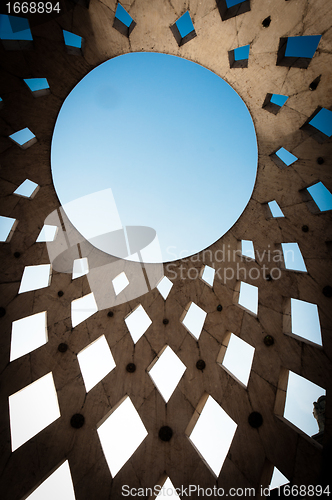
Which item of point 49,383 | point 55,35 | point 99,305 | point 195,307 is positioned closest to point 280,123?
point 55,35

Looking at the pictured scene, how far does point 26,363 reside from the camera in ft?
38.9

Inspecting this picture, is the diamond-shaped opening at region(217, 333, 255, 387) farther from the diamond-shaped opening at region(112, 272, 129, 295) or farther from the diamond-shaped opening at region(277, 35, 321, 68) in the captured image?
the diamond-shaped opening at region(277, 35, 321, 68)

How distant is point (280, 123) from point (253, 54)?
3011 mm

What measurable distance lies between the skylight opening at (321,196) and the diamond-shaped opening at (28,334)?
16.1m

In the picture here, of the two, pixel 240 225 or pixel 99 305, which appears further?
pixel 99 305

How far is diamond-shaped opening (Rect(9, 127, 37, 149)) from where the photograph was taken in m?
10.2

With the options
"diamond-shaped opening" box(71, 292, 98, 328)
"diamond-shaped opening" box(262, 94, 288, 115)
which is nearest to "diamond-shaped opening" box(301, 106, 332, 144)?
"diamond-shaped opening" box(262, 94, 288, 115)

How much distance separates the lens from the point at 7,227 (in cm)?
1172

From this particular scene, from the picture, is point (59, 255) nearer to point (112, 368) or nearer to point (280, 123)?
point (112, 368)

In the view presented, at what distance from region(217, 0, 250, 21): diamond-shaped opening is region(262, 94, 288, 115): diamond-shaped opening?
10.4 feet

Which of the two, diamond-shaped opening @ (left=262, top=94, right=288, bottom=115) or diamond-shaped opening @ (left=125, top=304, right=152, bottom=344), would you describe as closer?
diamond-shaped opening @ (left=262, top=94, right=288, bottom=115)

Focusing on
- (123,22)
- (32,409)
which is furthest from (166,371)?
(123,22)

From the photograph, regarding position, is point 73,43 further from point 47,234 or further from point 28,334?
point 28,334

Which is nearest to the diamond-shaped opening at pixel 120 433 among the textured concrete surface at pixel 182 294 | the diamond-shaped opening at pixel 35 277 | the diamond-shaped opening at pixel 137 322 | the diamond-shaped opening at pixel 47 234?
the textured concrete surface at pixel 182 294
